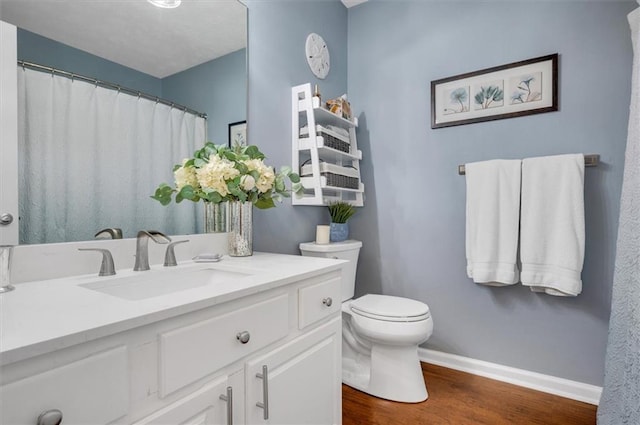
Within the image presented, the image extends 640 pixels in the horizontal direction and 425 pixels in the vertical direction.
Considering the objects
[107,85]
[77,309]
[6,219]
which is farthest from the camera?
[107,85]

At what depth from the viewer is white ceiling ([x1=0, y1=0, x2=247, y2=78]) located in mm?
987

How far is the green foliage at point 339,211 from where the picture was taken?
2.05 meters

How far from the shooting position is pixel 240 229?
140cm

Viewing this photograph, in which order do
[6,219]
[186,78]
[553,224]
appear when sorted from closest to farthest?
[6,219] < [186,78] < [553,224]

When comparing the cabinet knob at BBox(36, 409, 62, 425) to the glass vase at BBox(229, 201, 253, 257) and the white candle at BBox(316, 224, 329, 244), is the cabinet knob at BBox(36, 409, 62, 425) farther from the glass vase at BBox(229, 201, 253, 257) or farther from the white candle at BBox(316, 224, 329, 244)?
the white candle at BBox(316, 224, 329, 244)

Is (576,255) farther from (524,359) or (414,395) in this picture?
(414,395)

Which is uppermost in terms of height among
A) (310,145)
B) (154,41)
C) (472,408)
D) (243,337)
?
(154,41)

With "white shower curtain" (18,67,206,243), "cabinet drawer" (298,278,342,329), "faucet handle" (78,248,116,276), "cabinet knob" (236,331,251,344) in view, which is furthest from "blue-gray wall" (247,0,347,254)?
"cabinet knob" (236,331,251,344)

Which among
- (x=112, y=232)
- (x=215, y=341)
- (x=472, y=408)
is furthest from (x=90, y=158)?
(x=472, y=408)

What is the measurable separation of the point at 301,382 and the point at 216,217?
78 centimetres

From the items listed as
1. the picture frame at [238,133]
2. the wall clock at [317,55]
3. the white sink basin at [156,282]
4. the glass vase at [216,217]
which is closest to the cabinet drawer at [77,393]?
the white sink basin at [156,282]

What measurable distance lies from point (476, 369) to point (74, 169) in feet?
7.24

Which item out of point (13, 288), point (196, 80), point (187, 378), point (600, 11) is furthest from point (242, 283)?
point (600, 11)

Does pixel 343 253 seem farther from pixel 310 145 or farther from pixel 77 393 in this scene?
Result: pixel 77 393
